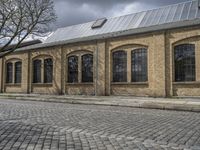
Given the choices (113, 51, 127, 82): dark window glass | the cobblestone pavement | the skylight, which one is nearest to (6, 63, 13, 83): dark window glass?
the skylight

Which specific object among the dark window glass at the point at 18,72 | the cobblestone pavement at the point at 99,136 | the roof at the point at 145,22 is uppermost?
the roof at the point at 145,22

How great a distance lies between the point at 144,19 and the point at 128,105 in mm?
12514

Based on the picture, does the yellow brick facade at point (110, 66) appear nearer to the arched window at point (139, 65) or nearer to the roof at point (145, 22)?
the arched window at point (139, 65)

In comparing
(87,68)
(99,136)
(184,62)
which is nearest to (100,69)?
(87,68)

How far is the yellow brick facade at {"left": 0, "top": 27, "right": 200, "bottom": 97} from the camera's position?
21.9 meters

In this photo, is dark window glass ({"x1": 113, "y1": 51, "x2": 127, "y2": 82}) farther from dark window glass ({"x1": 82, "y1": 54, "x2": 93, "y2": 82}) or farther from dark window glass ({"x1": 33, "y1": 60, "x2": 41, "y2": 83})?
dark window glass ({"x1": 33, "y1": 60, "x2": 41, "y2": 83})

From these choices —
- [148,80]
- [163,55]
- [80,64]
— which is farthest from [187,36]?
[80,64]

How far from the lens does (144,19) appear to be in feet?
90.9

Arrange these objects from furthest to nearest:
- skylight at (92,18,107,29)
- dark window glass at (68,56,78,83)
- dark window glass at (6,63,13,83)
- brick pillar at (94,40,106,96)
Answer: dark window glass at (6,63,13,83) → skylight at (92,18,107,29) → dark window glass at (68,56,78,83) → brick pillar at (94,40,106,96)

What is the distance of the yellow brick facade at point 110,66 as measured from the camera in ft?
71.8

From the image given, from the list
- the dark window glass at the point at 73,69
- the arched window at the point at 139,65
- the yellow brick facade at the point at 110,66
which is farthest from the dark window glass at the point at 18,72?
the arched window at the point at 139,65

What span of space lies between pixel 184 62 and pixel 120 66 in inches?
225

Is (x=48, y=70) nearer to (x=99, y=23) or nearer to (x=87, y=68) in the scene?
(x=87, y=68)

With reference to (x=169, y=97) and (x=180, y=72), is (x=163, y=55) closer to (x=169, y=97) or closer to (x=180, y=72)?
(x=180, y=72)
